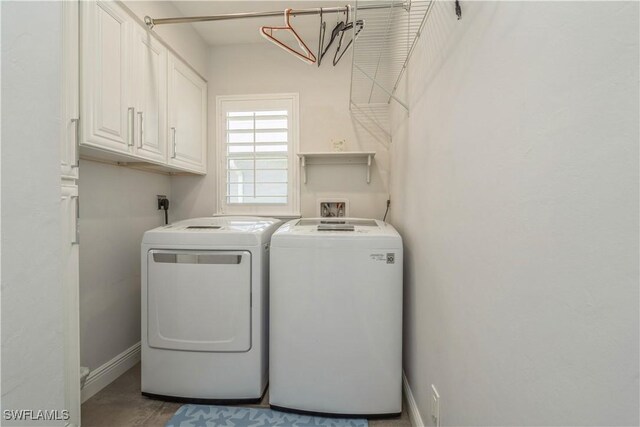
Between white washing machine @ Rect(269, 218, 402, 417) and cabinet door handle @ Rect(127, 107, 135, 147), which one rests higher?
cabinet door handle @ Rect(127, 107, 135, 147)

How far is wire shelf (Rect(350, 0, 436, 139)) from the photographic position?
1.15 m

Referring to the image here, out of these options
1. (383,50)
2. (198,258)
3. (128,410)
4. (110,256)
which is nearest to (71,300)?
(198,258)

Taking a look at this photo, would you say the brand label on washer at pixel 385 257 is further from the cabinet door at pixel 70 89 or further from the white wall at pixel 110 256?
the white wall at pixel 110 256

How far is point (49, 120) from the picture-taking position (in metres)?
0.56

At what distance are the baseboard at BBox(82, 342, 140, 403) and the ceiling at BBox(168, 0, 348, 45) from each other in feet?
8.35

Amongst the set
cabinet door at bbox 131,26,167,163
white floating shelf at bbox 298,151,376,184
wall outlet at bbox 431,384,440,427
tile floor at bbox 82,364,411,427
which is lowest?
tile floor at bbox 82,364,411,427

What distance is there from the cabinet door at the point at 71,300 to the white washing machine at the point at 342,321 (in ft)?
2.89

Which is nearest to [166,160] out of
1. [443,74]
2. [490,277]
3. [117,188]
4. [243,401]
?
[117,188]

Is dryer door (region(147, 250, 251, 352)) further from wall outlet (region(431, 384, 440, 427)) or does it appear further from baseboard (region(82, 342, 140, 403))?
wall outlet (region(431, 384, 440, 427))

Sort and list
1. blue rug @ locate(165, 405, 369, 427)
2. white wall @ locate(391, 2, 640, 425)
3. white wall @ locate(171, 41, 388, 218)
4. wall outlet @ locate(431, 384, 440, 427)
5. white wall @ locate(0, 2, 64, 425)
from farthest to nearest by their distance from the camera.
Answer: white wall @ locate(171, 41, 388, 218)
blue rug @ locate(165, 405, 369, 427)
wall outlet @ locate(431, 384, 440, 427)
white wall @ locate(0, 2, 64, 425)
white wall @ locate(391, 2, 640, 425)

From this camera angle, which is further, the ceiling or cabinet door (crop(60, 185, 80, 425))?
the ceiling

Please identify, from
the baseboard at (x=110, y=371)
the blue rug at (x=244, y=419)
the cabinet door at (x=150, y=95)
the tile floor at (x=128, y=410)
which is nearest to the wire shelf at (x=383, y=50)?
the cabinet door at (x=150, y=95)

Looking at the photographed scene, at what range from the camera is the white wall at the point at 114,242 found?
1.52m

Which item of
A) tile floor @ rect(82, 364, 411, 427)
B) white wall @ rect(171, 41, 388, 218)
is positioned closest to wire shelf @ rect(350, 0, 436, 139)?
white wall @ rect(171, 41, 388, 218)
